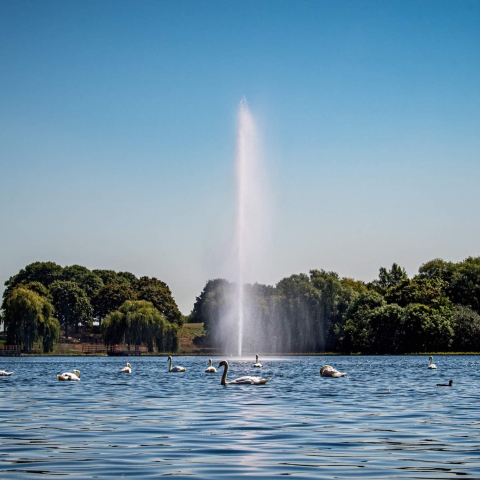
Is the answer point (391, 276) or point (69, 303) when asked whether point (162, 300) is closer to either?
point (69, 303)

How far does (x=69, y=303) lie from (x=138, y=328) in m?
76.3

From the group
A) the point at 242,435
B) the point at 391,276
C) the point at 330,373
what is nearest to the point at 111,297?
the point at 391,276

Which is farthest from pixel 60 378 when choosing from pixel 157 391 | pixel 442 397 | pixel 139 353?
pixel 139 353

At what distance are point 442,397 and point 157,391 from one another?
12.8 meters

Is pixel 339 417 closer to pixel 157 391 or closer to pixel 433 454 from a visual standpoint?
pixel 433 454

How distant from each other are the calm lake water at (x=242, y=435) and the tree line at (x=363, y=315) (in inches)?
3699

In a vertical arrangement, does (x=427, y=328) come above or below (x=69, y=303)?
below

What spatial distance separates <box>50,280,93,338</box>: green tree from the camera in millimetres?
188875

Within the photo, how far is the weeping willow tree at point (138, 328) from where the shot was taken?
11719 cm

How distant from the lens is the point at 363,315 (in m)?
133

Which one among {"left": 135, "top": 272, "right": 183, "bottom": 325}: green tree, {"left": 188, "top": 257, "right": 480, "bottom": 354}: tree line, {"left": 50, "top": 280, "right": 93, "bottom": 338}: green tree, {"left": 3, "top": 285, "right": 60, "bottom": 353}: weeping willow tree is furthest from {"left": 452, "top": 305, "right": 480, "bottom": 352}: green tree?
{"left": 50, "top": 280, "right": 93, "bottom": 338}: green tree

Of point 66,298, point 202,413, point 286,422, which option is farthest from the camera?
point 66,298

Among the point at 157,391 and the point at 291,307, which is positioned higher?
the point at 291,307

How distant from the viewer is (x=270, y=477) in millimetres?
13219
